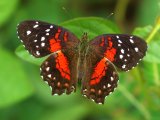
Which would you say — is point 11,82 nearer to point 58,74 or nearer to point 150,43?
point 58,74

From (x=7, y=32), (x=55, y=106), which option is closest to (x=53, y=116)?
(x=55, y=106)

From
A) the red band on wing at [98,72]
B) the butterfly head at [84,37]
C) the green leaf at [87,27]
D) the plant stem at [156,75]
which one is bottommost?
the plant stem at [156,75]

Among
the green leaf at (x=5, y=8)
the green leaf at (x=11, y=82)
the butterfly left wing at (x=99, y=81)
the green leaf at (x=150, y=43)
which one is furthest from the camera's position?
the green leaf at (x=5, y=8)

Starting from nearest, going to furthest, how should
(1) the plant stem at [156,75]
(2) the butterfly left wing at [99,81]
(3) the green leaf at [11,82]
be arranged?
1. (2) the butterfly left wing at [99,81]
2. (1) the plant stem at [156,75]
3. (3) the green leaf at [11,82]

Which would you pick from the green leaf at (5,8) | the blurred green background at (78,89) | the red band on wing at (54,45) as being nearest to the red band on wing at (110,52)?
the blurred green background at (78,89)

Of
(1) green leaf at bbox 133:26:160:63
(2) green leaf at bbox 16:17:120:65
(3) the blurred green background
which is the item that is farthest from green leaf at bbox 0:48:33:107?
(1) green leaf at bbox 133:26:160:63

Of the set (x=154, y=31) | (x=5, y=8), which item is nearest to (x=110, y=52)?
(x=154, y=31)

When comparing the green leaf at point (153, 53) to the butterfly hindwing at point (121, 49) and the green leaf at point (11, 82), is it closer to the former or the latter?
the butterfly hindwing at point (121, 49)

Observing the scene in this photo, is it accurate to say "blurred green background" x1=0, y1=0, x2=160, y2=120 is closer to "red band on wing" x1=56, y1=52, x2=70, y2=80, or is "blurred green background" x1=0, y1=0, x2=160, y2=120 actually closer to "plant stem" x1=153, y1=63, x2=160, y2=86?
"plant stem" x1=153, y1=63, x2=160, y2=86
